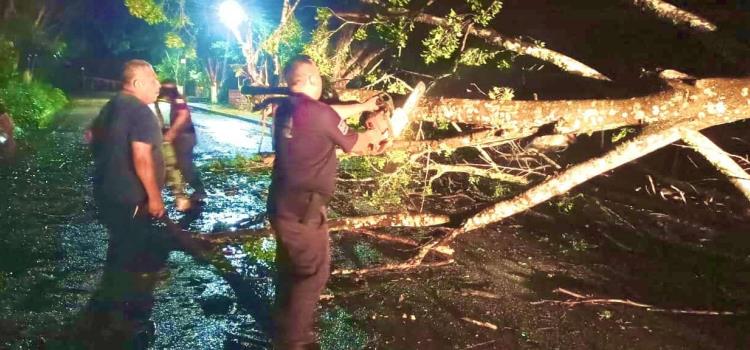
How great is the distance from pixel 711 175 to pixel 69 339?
6904 millimetres

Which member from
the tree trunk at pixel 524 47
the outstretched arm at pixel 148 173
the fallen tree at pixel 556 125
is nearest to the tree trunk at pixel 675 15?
the fallen tree at pixel 556 125

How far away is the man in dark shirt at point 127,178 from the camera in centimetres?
295

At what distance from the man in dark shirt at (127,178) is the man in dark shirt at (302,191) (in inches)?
33.2

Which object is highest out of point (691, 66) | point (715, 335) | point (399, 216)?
point (691, 66)

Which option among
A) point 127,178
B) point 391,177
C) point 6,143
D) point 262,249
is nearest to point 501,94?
point 391,177

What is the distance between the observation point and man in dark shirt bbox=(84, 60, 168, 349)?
2.95 m

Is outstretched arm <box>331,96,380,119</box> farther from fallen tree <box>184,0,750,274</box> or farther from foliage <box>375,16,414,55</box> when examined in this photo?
foliage <box>375,16,414,55</box>

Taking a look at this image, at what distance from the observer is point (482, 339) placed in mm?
3385

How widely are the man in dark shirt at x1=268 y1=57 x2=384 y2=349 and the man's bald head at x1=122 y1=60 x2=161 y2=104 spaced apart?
3.16 feet

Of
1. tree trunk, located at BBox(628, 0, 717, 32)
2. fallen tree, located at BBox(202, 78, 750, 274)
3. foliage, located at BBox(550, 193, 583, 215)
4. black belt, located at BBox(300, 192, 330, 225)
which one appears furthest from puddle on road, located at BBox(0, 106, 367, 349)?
tree trunk, located at BBox(628, 0, 717, 32)

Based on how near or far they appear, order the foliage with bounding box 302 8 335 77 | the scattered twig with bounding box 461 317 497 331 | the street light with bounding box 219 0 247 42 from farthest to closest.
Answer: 1. the street light with bounding box 219 0 247 42
2. the foliage with bounding box 302 8 335 77
3. the scattered twig with bounding box 461 317 497 331

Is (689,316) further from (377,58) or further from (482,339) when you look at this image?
(377,58)

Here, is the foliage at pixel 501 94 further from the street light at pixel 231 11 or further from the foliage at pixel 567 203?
the street light at pixel 231 11

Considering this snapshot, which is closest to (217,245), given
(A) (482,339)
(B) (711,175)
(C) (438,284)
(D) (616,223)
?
(C) (438,284)
